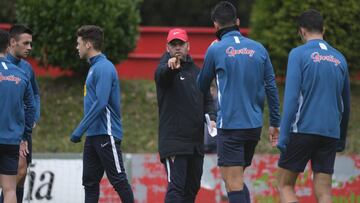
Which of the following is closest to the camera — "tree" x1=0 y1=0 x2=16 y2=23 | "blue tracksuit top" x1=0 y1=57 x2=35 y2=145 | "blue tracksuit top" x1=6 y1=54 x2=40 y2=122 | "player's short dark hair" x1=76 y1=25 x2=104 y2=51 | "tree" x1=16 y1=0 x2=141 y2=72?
"blue tracksuit top" x1=0 y1=57 x2=35 y2=145

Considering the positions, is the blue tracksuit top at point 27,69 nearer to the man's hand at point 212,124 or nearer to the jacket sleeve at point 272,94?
the man's hand at point 212,124

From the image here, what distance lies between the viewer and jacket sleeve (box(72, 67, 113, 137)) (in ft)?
29.2

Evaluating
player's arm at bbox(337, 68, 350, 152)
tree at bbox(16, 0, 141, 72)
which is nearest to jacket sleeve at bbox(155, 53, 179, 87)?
player's arm at bbox(337, 68, 350, 152)

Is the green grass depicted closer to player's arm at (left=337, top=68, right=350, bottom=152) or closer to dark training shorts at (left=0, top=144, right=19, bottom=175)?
dark training shorts at (left=0, top=144, right=19, bottom=175)

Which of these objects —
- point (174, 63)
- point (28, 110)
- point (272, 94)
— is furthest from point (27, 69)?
point (272, 94)

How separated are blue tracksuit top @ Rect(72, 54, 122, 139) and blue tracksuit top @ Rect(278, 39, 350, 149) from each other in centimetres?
202

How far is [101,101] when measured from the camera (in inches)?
352

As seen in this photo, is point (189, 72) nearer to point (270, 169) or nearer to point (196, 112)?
point (196, 112)

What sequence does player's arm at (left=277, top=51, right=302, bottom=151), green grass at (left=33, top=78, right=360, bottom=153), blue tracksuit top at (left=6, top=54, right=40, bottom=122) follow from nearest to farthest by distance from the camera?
1. player's arm at (left=277, top=51, right=302, bottom=151)
2. blue tracksuit top at (left=6, top=54, right=40, bottom=122)
3. green grass at (left=33, top=78, right=360, bottom=153)

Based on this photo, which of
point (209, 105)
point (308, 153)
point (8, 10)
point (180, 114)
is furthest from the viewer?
point (8, 10)

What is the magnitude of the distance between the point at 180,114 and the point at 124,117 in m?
5.42

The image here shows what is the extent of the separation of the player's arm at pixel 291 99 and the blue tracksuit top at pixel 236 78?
46 centimetres

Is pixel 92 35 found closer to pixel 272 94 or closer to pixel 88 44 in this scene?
pixel 88 44

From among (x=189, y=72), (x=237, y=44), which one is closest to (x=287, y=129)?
(x=237, y=44)
